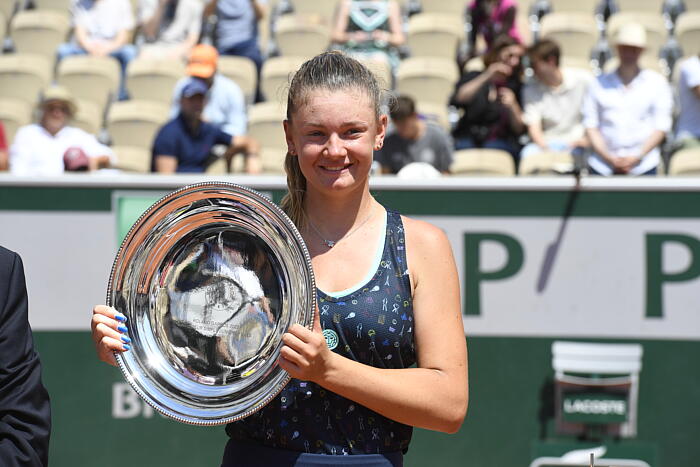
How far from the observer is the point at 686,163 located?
20.5 feet

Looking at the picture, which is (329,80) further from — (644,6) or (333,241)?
(644,6)

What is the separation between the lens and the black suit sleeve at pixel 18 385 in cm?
181

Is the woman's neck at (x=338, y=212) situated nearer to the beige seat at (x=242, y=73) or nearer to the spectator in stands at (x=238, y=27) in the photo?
the beige seat at (x=242, y=73)

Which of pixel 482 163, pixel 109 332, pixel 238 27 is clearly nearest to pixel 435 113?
pixel 482 163

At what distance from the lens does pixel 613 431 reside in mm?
4887

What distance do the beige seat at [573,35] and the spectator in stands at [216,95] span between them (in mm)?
2475

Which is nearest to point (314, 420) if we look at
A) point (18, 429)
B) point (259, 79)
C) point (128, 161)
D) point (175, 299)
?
point (175, 299)

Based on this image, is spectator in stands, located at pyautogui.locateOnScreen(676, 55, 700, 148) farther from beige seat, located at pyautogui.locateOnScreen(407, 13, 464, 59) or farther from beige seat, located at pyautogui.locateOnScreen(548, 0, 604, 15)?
beige seat, located at pyautogui.locateOnScreen(407, 13, 464, 59)

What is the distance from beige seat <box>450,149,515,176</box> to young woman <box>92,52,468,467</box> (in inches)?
176

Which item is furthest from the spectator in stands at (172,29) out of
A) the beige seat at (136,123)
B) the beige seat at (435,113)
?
the beige seat at (435,113)

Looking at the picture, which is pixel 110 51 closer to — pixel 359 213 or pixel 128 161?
pixel 128 161

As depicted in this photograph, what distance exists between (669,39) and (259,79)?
332 centimetres

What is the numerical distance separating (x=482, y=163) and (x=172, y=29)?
135 inches

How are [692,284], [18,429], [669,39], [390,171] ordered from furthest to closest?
1. [669,39]
2. [390,171]
3. [692,284]
4. [18,429]
